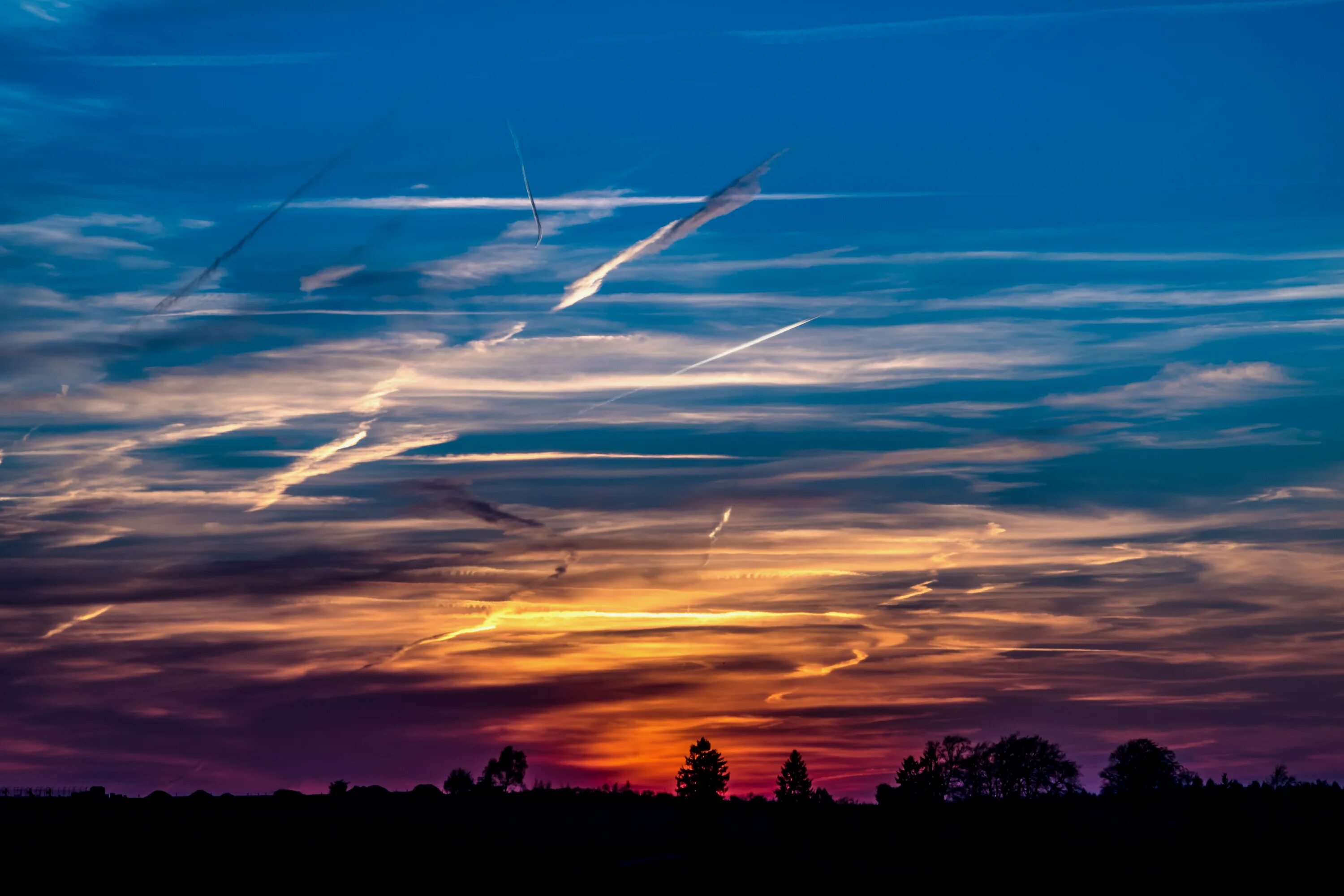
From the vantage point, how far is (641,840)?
86812mm

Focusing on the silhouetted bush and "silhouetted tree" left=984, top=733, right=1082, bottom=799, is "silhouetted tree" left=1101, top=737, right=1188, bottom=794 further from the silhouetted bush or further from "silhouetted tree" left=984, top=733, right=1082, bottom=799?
the silhouetted bush

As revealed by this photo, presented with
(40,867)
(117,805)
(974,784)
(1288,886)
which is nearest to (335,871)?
(40,867)

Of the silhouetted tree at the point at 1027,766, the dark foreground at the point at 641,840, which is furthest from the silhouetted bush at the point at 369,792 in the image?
the silhouetted tree at the point at 1027,766

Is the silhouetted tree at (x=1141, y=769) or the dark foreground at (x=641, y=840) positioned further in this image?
the silhouetted tree at (x=1141, y=769)

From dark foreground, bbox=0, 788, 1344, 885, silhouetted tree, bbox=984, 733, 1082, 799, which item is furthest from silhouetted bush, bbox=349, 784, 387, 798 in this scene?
silhouetted tree, bbox=984, 733, 1082, 799

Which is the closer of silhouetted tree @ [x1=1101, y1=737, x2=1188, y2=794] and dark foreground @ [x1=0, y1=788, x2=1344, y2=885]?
dark foreground @ [x1=0, y1=788, x2=1344, y2=885]

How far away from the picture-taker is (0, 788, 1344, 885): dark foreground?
238 ft

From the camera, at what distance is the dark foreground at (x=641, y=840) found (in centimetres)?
7262

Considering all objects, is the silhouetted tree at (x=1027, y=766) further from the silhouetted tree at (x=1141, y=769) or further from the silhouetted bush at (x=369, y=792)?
the silhouetted bush at (x=369, y=792)

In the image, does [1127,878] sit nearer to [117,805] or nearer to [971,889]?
[971,889]

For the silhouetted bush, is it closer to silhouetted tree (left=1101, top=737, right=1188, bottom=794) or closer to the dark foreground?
the dark foreground

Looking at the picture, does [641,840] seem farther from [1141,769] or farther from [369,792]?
[1141,769]

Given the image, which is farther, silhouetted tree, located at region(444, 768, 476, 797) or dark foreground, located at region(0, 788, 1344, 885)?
silhouetted tree, located at region(444, 768, 476, 797)

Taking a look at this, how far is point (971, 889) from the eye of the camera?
70500 millimetres
